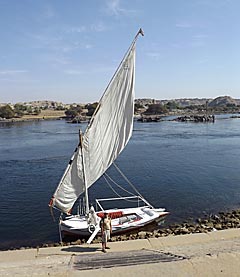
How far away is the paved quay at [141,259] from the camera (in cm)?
A: 804

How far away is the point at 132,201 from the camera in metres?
22.4

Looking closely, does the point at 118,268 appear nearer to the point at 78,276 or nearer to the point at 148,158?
the point at 78,276

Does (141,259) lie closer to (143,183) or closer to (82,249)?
(82,249)

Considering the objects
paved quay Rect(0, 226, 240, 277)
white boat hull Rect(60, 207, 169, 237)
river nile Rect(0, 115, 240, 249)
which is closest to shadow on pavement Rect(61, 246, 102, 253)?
paved quay Rect(0, 226, 240, 277)

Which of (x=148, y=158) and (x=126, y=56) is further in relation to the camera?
(x=148, y=158)

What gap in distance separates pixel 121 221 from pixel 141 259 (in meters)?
8.08

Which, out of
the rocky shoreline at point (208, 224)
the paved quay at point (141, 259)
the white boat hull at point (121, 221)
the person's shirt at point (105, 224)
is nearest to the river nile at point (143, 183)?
the rocky shoreline at point (208, 224)

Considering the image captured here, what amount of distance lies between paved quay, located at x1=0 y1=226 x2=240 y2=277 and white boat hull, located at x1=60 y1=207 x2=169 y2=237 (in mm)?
5109

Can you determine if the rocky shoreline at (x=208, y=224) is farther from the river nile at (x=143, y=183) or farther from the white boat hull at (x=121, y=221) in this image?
the river nile at (x=143, y=183)

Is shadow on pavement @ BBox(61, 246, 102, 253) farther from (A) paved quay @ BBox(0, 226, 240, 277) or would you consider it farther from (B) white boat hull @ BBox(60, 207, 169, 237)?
(B) white boat hull @ BBox(60, 207, 169, 237)

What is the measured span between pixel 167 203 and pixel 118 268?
1441cm

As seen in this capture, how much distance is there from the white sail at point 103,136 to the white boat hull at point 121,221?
188cm

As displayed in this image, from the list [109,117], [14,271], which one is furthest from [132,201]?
[14,271]

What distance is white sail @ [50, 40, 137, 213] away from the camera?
1316 cm
